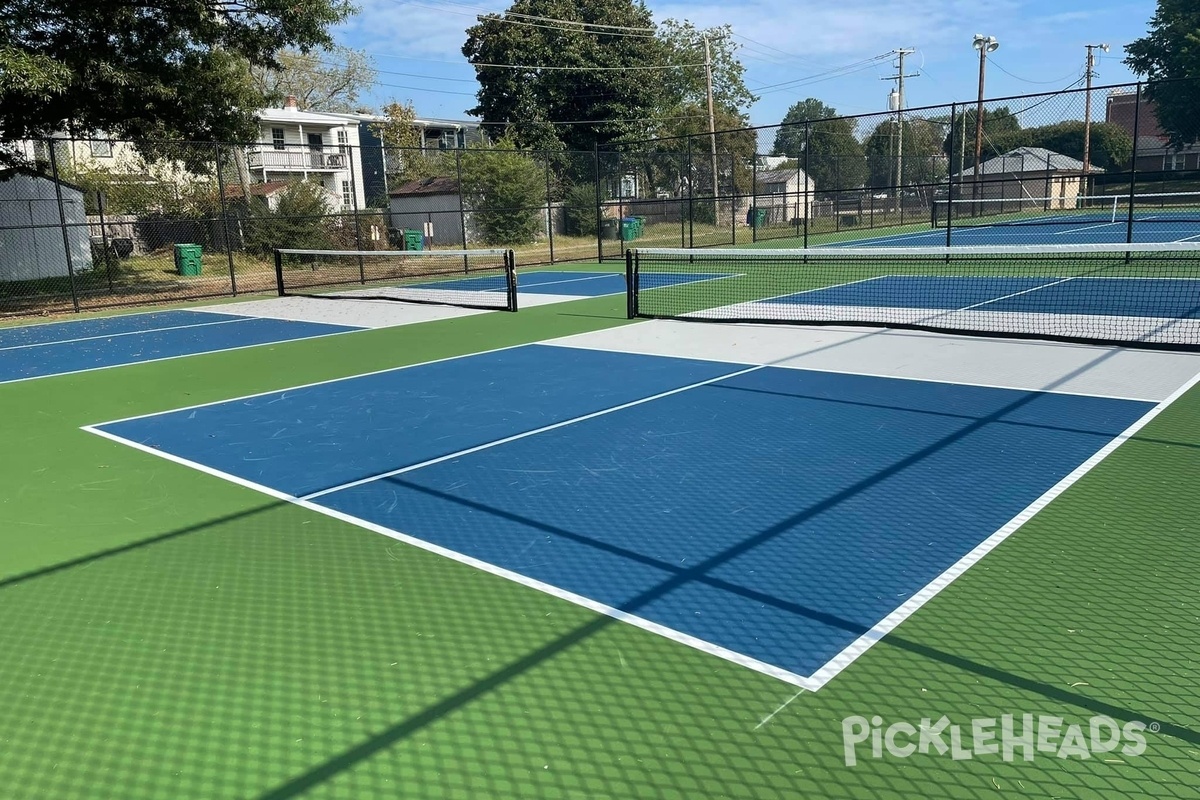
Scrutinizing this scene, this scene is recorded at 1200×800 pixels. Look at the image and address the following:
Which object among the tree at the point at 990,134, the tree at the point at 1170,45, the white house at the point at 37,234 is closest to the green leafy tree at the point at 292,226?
the white house at the point at 37,234

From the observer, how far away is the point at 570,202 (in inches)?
1305

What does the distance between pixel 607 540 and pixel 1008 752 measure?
235cm

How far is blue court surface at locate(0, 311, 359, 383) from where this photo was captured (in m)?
11.4

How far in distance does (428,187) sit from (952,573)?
35729mm

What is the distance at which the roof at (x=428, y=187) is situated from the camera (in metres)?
35.9

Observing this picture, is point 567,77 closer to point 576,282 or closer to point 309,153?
point 309,153

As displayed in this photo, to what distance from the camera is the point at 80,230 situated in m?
26.9

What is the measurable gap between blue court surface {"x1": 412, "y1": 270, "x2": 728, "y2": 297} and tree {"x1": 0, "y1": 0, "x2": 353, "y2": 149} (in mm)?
5588

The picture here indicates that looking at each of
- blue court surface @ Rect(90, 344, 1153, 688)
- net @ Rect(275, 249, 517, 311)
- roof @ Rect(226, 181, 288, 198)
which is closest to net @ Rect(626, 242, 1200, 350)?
blue court surface @ Rect(90, 344, 1153, 688)

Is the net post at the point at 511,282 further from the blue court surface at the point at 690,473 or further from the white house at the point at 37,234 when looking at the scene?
the white house at the point at 37,234

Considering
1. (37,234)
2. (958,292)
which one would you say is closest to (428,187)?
(37,234)

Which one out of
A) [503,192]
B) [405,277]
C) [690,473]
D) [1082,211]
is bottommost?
[690,473]

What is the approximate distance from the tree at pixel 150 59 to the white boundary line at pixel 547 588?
11579 mm

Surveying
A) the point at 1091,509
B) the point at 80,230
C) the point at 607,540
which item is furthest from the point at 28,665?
the point at 80,230
